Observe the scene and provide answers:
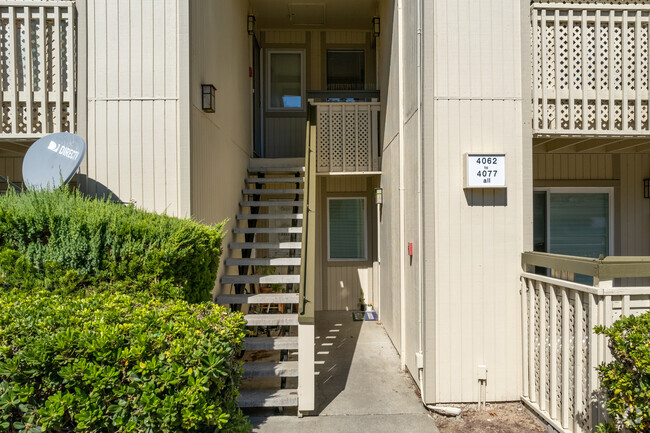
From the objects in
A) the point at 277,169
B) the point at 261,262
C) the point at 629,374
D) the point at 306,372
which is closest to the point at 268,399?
the point at 306,372

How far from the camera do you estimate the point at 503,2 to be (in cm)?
368

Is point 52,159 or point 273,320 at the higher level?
point 52,159

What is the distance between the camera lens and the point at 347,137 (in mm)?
6332

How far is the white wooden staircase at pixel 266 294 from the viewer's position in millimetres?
3662

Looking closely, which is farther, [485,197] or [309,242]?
[309,242]

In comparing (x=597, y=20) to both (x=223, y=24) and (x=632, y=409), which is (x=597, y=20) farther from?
(x=223, y=24)

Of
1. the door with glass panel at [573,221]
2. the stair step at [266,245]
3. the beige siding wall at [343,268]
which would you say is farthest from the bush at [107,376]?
the beige siding wall at [343,268]

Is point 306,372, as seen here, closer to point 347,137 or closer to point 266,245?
point 266,245

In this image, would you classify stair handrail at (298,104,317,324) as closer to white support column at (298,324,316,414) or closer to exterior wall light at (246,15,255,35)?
white support column at (298,324,316,414)

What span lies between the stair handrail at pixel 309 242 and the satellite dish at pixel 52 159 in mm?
2215

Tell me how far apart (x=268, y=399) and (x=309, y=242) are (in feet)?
5.17

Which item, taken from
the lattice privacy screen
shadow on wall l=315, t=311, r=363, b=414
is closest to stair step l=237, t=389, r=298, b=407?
shadow on wall l=315, t=311, r=363, b=414

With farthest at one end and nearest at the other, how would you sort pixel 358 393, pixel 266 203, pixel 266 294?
pixel 266 203 < pixel 266 294 < pixel 358 393

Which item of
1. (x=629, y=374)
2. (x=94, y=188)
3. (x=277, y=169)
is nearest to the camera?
(x=629, y=374)
